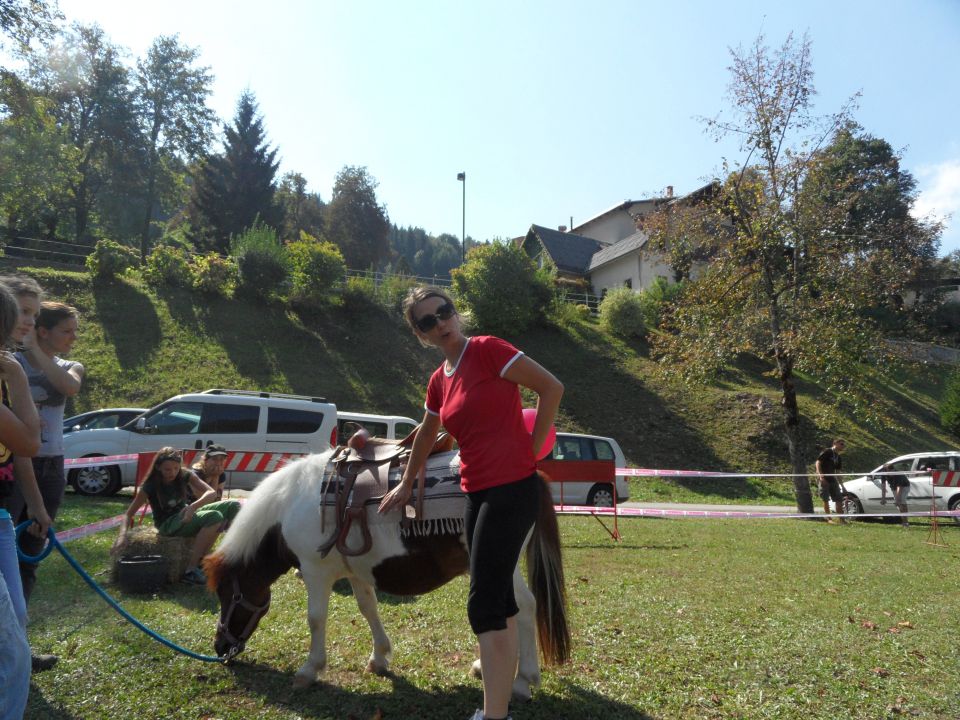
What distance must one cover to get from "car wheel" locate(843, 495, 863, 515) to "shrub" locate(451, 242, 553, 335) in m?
14.4

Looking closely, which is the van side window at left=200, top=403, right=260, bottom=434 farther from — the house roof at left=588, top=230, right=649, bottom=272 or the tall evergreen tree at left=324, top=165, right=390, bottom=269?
the tall evergreen tree at left=324, top=165, right=390, bottom=269

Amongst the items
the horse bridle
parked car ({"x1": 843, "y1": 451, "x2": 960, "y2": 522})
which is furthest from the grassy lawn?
parked car ({"x1": 843, "y1": 451, "x2": 960, "y2": 522})

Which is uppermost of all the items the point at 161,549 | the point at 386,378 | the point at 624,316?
the point at 624,316

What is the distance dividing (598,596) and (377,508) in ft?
9.52

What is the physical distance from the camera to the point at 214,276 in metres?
24.8

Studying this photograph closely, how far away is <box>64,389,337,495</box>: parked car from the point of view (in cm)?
1205

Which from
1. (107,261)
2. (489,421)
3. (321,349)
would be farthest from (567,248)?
(489,421)

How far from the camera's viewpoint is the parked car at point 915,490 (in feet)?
43.9

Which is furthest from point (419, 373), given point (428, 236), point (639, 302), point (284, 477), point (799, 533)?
point (428, 236)

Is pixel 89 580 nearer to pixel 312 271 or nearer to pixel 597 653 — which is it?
pixel 597 653

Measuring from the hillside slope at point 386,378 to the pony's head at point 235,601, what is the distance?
14.9m

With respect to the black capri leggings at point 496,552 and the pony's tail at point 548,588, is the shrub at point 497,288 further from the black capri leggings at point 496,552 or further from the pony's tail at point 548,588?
the black capri leggings at point 496,552

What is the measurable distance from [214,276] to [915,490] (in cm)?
2261

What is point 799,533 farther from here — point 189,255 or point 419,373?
point 189,255
